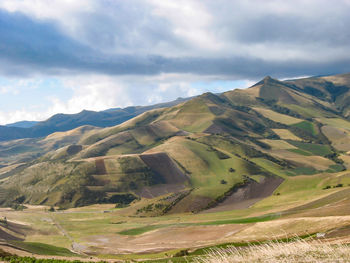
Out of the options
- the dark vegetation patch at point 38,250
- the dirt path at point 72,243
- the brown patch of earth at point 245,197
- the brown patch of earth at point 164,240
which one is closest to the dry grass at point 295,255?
the brown patch of earth at point 164,240

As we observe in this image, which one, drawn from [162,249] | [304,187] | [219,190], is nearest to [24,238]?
[162,249]

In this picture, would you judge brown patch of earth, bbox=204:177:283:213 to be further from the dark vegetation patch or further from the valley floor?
the dark vegetation patch

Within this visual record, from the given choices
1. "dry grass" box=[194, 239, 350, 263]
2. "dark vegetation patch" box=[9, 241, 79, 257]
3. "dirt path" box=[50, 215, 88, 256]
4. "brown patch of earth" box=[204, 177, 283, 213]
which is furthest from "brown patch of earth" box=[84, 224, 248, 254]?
"dry grass" box=[194, 239, 350, 263]

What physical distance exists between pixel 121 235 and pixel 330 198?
248 ft

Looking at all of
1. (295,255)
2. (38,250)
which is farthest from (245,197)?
(295,255)

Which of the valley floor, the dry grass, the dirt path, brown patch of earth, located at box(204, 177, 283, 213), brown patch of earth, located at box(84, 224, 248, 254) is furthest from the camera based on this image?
brown patch of earth, located at box(204, 177, 283, 213)

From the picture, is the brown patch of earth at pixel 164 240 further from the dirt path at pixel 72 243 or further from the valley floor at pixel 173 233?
the dirt path at pixel 72 243

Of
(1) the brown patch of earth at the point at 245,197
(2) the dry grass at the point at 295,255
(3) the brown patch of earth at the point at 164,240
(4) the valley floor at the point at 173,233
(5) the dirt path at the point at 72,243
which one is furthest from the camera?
(1) the brown patch of earth at the point at 245,197

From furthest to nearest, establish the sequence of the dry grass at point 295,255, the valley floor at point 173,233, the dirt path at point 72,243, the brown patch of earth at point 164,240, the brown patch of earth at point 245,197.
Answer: the brown patch of earth at point 245,197, the dirt path at point 72,243, the brown patch of earth at point 164,240, the valley floor at point 173,233, the dry grass at point 295,255

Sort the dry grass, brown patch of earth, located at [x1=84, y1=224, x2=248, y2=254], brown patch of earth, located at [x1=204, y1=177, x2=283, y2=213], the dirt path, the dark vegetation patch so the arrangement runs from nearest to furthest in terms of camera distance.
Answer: the dry grass → the dark vegetation patch → brown patch of earth, located at [x1=84, y1=224, x2=248, y2=254] → the dirt path → brown patch of earth, located at [x1=204, y1=177, x2=283, y2=213]

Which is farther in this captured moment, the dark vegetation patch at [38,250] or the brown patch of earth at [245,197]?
the brown patch of earth at [245,197]

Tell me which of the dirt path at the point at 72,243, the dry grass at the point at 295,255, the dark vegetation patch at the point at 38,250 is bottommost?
the dirt path at the point at 72,243

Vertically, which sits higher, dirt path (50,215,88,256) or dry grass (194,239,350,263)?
dry grass (194,239,350,263)

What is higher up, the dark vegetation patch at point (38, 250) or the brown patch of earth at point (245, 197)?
the dark vegetation patch at point (38, 250)
